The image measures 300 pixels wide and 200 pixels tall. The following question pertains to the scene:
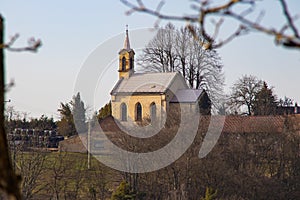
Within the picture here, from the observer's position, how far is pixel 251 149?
27047 mm

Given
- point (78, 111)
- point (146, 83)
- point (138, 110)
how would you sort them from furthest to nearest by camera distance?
point (78, 111) → point (146, 83) → point (138, 110)

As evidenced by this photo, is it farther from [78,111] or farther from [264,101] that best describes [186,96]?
[78,111]

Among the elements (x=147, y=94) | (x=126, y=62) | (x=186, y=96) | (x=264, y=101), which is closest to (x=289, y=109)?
(x=264, y=101)

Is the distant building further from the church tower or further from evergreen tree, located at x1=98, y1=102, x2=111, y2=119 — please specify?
evergreen tree, located at x1=98, y1=102, x2=111, y2=119

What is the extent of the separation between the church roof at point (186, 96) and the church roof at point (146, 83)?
1.19 meters

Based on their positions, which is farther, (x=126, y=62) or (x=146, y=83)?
(x=126, y=62)

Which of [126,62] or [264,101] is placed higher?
[126,62]

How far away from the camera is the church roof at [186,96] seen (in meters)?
41.3

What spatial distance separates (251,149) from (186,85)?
18.2 m

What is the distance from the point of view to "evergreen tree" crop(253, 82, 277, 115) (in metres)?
42.8

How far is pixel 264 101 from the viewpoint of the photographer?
43.9 metres

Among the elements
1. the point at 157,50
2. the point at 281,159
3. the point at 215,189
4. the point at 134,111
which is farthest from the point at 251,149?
the point at 157,50

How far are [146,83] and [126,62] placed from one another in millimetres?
2900

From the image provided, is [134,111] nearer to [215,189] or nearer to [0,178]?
[215,189]
